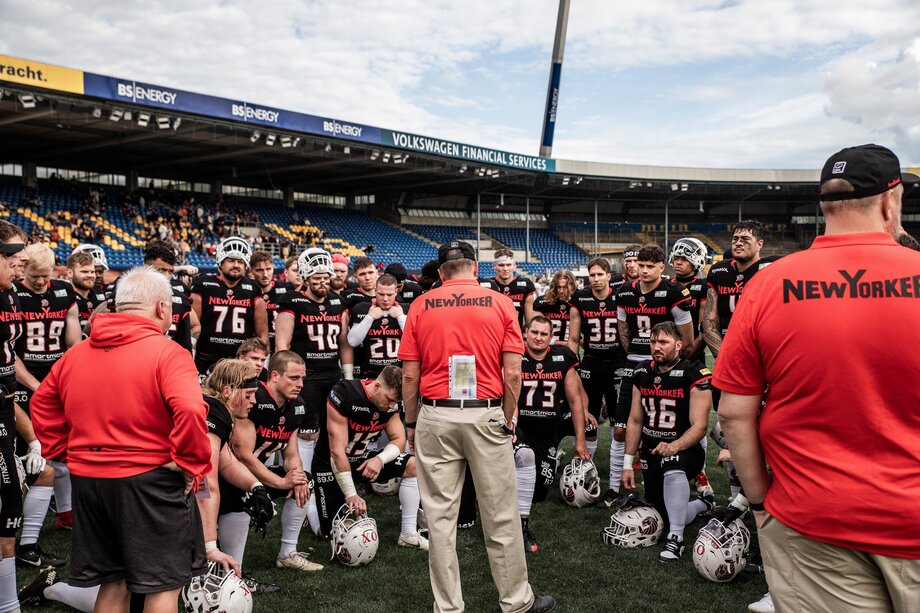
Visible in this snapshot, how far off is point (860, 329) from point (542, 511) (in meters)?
5.01

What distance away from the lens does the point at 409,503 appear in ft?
18.8

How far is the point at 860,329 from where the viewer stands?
6.77 ft

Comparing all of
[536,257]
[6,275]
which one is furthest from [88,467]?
[536,257]

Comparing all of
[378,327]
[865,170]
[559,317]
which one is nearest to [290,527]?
[378,327]

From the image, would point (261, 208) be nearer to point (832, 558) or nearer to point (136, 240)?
point (136, 240)

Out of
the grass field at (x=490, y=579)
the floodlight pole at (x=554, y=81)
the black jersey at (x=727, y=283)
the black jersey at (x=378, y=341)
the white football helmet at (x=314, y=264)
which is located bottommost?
the grass field at (x=490, y=579)

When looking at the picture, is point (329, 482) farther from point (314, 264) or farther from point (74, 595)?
point (314, 264)

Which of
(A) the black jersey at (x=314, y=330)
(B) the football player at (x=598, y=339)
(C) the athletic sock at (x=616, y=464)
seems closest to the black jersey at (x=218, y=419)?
(A) the black jersey at (x=314, y=330)

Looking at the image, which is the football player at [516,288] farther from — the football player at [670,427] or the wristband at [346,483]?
the wristband at [346,483]

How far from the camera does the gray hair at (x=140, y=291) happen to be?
325 cm

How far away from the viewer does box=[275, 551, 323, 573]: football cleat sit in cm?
526

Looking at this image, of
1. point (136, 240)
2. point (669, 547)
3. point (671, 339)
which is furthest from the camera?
point (136, 240)

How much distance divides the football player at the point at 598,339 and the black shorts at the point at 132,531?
5176 mm

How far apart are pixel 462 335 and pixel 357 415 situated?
1724mm
